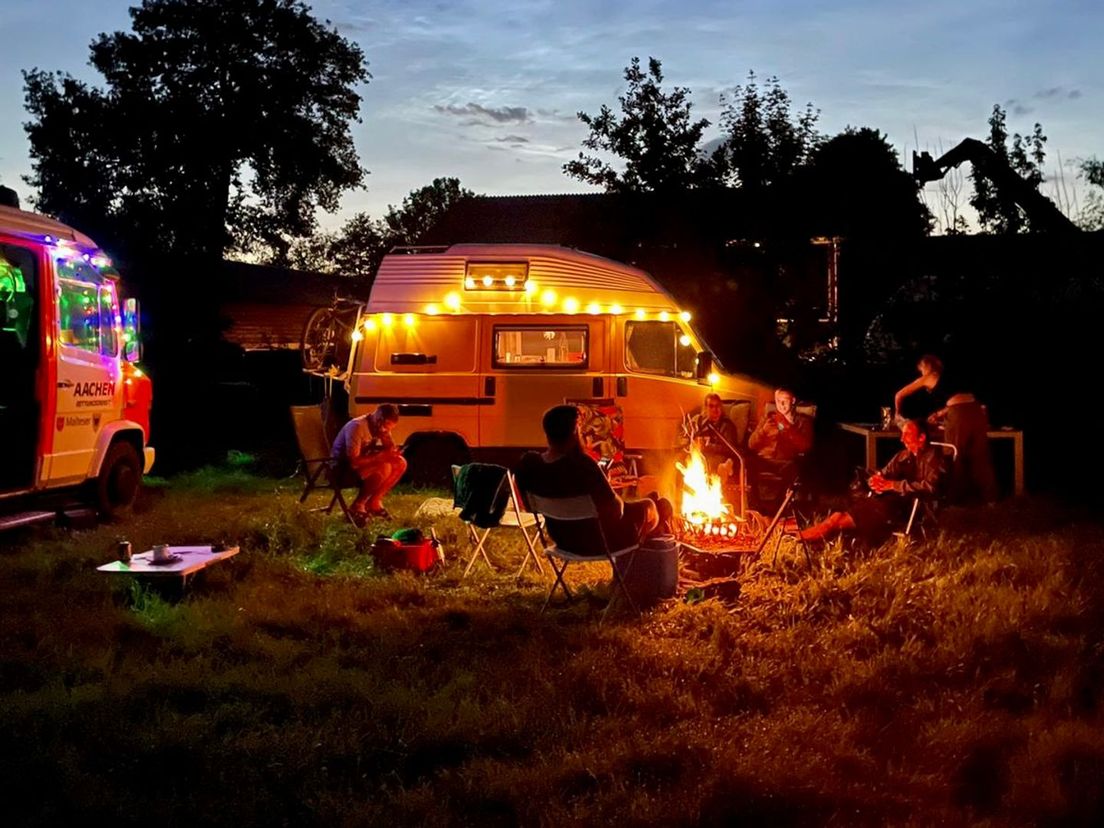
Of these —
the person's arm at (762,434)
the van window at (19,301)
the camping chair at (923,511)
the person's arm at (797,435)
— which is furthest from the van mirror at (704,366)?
the van window at (19,301)

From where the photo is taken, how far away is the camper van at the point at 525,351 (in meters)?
10.8

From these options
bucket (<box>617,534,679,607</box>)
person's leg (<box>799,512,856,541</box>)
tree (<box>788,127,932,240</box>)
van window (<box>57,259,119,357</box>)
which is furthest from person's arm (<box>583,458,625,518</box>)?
tree (<box>788,127,932,240</box>)

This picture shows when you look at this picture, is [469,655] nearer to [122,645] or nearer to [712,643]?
[712,643]

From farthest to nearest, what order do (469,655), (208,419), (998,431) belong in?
(208,419) < (998,431) < (469,655)

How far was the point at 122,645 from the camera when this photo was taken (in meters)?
5.50

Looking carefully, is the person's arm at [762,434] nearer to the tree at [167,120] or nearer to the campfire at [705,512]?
the campfire at [705,512]

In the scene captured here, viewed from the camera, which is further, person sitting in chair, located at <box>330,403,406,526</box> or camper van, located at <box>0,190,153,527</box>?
person sitting in chair, located at <box>330,403,406,526</box>

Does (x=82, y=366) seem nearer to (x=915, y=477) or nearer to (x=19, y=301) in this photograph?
(x=19, y=301)

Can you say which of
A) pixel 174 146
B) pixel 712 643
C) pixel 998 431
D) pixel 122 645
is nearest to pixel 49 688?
pixel 122 645

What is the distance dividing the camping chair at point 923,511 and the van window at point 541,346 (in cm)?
399

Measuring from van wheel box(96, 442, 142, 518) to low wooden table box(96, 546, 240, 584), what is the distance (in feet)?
10.1

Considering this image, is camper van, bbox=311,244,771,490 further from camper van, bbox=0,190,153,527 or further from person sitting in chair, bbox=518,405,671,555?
person sitting in chair, bbox=518,405,671,555

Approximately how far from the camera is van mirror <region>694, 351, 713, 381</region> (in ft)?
35.6

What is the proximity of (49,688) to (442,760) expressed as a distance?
191 cm
